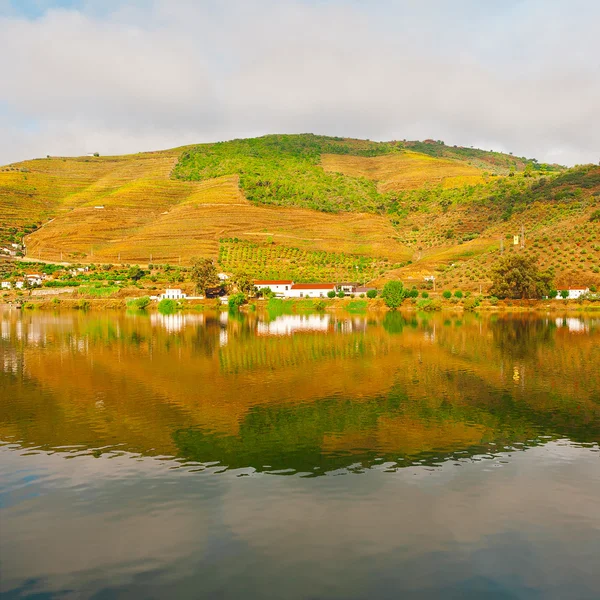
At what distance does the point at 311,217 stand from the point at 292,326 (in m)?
91.1

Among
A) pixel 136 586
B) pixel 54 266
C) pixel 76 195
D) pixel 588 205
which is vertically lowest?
pixel 136 586

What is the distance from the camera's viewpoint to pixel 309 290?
9931 centimetres

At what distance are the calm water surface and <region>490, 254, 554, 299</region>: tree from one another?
48.0 m

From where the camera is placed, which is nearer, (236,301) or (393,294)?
(393,294)

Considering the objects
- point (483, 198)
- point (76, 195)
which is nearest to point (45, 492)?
point (483, 198)

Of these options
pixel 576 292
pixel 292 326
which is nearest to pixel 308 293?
pixel 292 326

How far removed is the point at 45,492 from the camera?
13.9 metres

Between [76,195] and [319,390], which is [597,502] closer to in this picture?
[319,390]

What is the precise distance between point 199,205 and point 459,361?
123525 millimetres

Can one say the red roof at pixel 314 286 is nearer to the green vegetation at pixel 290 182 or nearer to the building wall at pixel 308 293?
the building wall at pixel 308 293

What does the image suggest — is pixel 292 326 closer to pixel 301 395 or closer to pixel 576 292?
pixel 301 395

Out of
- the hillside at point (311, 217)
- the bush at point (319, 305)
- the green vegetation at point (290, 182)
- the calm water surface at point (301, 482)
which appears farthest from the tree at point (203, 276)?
the green vegetation at point (290, 182)

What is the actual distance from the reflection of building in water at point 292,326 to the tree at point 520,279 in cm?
2662

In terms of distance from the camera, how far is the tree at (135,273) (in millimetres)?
105438
